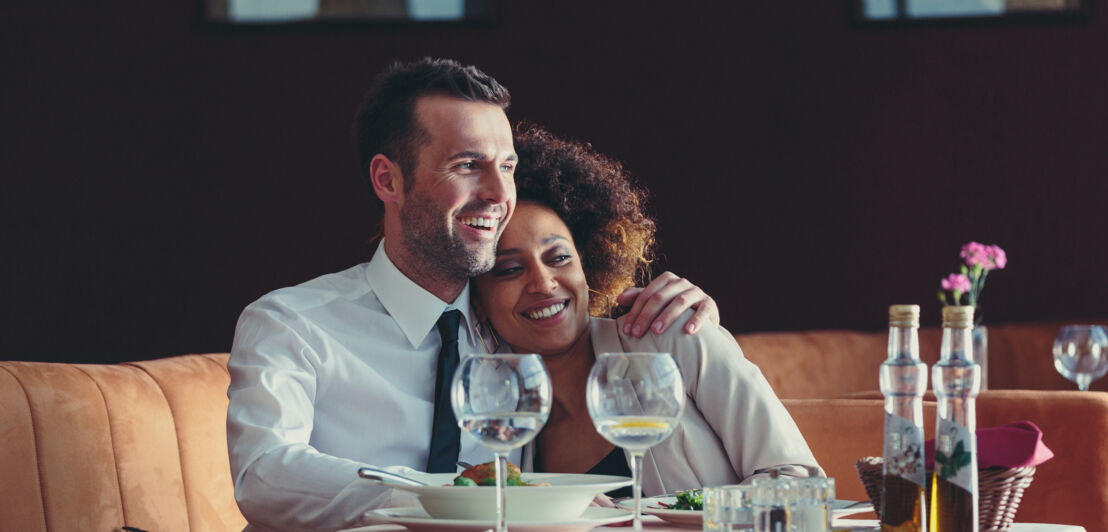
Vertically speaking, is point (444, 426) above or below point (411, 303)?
below

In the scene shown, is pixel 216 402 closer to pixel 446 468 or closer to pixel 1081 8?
pixel 446 468

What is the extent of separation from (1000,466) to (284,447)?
949 millimetres

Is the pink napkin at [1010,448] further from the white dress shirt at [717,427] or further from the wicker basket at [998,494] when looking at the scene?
the white dress shirt at [717,427]

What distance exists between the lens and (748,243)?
510 cm

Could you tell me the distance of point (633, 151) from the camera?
502cm

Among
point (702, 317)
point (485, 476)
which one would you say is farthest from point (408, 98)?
point (485, 476)

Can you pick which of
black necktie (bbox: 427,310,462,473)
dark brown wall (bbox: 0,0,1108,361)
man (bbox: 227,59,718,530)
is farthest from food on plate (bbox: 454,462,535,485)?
dark brown wall (bbox: 0,0,1108,361)

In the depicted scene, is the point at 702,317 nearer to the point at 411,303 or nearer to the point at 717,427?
the point at 717,427

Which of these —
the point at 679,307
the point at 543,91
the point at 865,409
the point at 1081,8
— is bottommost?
the point at 865,409

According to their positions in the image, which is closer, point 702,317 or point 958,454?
point 958,454

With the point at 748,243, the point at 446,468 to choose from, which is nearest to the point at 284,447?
the point at 446,468

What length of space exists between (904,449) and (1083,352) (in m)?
2.67

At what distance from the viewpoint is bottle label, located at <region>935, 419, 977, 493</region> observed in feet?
3.78

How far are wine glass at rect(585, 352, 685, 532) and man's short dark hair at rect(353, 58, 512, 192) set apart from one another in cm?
110
